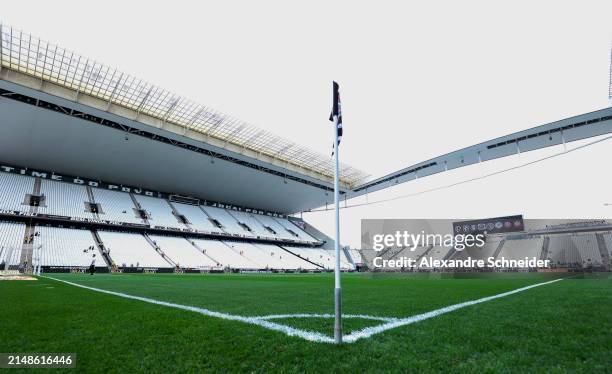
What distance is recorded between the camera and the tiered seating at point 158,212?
39.7 meters

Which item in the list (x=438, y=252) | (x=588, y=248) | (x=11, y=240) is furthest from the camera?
(x=438, y=252)

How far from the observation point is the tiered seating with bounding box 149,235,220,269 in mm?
34906

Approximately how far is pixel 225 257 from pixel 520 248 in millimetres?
39350

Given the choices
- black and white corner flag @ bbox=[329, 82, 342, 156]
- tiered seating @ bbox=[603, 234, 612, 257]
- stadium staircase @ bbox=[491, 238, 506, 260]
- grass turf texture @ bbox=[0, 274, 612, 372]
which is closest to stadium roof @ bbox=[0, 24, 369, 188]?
grass turf texture @ bbox=[0, 274, 612, 372]

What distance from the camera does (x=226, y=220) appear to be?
49.1 meters

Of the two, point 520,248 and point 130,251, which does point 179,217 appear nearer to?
point 130,251

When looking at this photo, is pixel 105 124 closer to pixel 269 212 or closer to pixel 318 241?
pixel 269 212

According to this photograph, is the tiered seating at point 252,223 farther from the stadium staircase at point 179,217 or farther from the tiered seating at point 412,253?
the tiered seating at point 412,253

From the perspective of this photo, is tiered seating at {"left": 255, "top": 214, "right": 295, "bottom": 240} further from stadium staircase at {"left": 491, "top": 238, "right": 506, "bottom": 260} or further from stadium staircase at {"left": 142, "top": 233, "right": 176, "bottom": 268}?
stadium staircase at {"left": 491, "top": 238, "right": 506, "bottom": 260}

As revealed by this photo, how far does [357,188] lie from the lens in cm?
5178

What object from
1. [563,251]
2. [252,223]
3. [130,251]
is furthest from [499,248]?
[130,251]

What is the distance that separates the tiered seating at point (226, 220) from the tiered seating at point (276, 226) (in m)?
6.50

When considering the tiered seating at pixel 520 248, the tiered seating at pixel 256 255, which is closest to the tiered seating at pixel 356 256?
the tiered seating at pixel 256 255

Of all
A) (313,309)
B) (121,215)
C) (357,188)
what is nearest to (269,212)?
(357,188)
